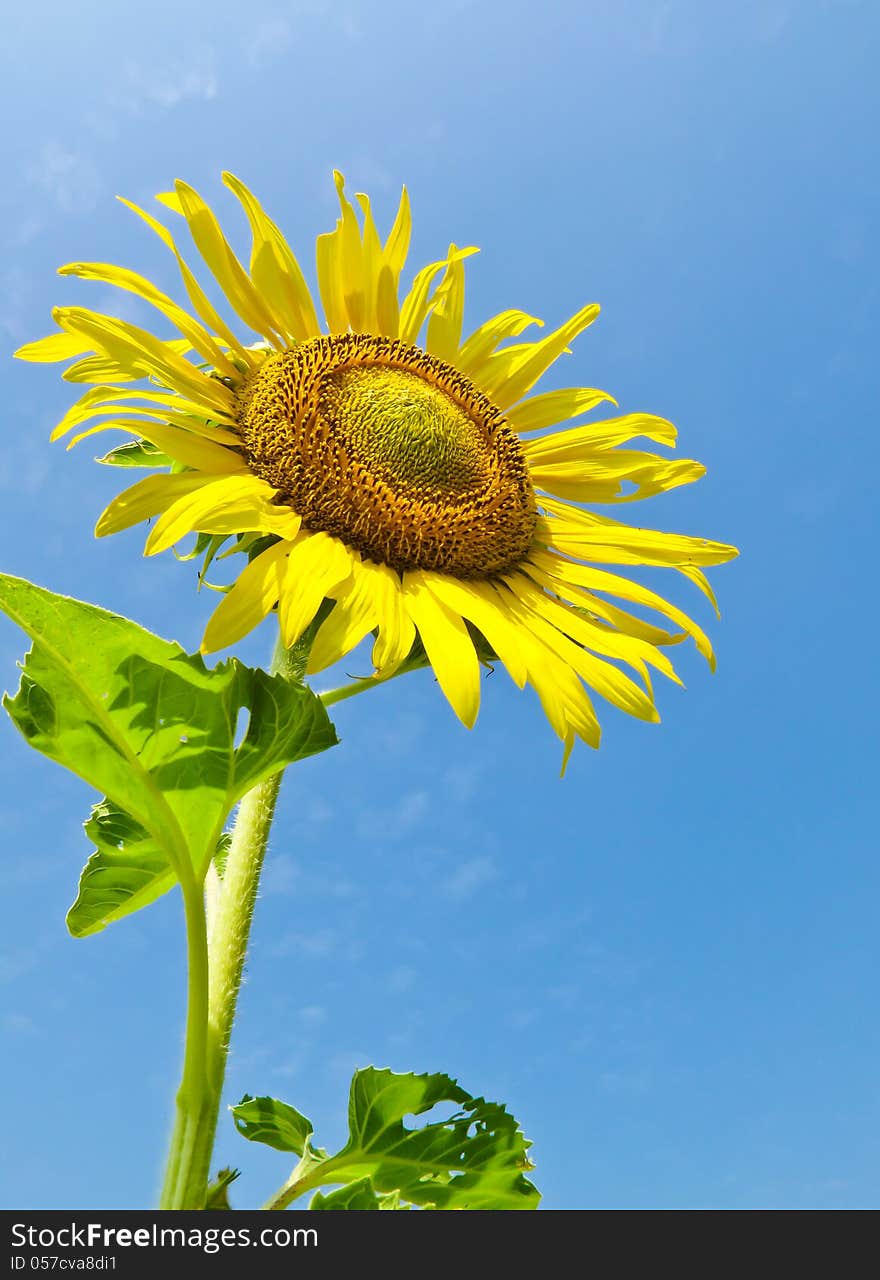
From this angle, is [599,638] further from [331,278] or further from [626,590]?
[331,278]

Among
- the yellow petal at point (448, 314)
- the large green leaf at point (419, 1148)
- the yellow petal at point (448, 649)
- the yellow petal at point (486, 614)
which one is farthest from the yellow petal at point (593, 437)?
the large green leaf at point (419, 1148)

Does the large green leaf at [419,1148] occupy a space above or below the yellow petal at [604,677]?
below

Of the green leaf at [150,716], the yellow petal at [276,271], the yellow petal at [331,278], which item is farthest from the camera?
the yellow petal at [331,278]

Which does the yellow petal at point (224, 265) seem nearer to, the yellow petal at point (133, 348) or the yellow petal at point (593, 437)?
the yellow petal at point (133, 348)

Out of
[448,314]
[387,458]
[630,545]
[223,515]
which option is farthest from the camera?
[448,314]

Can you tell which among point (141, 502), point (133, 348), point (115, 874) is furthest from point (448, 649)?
point (133, 348)

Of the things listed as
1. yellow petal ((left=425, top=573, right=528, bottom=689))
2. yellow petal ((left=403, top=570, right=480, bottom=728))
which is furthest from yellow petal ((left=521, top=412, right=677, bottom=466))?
yellow petal ((left=403, top=570, right=480, bottom=728))
